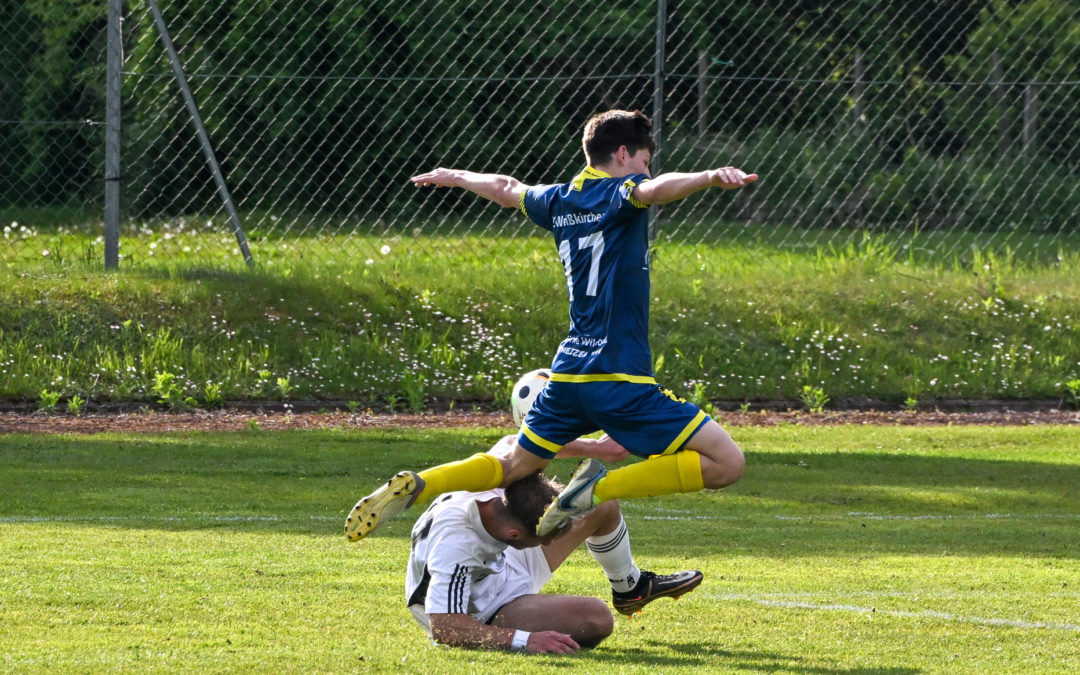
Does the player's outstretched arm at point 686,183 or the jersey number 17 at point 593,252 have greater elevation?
the player's outstretched arm at point 686,183

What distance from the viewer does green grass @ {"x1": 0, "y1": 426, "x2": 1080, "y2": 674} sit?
459 centimetres

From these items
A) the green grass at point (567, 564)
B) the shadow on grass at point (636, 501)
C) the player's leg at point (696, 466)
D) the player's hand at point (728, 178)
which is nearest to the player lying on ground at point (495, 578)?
the green grass at point (567, 564)

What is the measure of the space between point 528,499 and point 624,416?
2.37ft

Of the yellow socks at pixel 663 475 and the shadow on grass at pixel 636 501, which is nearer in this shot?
the yellow socks at pixel 663 475

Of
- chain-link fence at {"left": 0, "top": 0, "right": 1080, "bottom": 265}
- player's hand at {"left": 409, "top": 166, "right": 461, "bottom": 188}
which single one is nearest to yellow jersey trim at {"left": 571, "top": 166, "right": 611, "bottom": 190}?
player's hand at {"left": 409, "top": 166, "right": 461, "bottom": 188}

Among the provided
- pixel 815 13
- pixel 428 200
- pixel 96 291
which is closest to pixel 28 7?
pixel 96 291

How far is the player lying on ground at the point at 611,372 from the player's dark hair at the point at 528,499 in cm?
33

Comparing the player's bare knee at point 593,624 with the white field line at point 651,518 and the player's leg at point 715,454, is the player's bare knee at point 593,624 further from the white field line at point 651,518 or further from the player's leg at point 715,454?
the white field line at point 651,518

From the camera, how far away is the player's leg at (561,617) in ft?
15.8

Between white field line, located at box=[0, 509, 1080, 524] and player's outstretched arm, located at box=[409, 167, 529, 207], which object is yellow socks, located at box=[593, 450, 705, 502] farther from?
white field line, located at box=[0, 509, 1080, 524]

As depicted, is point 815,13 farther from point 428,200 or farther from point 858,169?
point 428,200

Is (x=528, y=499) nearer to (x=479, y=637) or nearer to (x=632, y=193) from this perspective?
(x=479, y=637)

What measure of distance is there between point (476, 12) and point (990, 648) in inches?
396

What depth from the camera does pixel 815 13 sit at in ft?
48.2
